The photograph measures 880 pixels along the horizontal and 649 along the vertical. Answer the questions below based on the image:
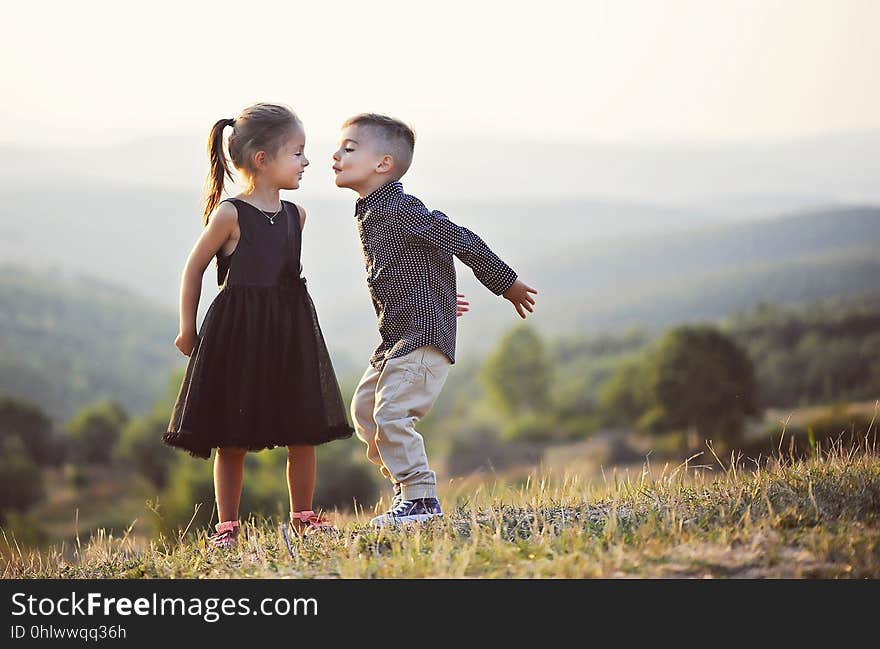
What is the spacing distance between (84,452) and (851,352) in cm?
2720

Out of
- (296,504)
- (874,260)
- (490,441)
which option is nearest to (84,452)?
(490,441)

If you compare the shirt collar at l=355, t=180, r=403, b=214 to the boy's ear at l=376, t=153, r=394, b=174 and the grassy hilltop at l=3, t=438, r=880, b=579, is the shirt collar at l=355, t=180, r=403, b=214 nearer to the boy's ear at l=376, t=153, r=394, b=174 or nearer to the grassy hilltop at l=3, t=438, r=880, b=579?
the boy's ear at l=376, t=153, r=394, b=174

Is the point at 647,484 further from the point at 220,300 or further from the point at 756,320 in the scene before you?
the point at 756,320

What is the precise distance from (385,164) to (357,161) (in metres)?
0.11

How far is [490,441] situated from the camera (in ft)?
137

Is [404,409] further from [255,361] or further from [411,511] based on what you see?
[255,361]

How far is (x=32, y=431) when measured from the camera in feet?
130

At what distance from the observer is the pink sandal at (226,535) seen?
4496 mm

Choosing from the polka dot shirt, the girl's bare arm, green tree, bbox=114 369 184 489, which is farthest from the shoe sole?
green tree, bbox=114 369 184 489

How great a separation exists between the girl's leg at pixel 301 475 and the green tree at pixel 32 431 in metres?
35.6

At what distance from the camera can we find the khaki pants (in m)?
4.28

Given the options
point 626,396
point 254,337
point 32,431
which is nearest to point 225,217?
point 254,337

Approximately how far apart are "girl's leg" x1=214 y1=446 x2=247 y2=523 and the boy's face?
1.16 metres

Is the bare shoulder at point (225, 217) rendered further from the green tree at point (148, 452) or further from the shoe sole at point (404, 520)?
the green tree at point (148, 452)
